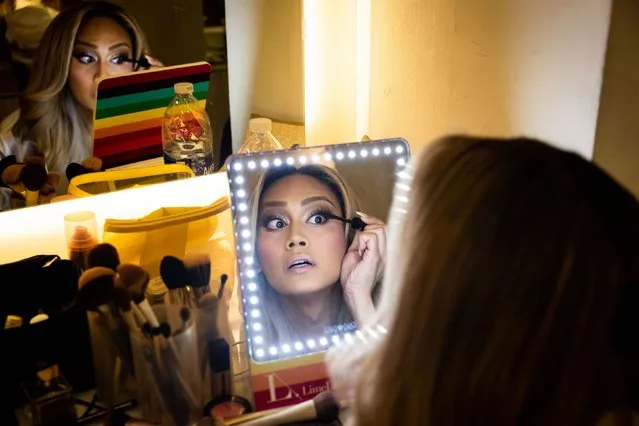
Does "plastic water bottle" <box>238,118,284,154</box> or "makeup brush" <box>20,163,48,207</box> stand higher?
"plastic water bottle" <box>238,118,284,154</box>

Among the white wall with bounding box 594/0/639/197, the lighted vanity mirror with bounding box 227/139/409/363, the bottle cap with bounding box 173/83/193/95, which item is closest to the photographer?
the white wall with bounding box 594/0/639/197

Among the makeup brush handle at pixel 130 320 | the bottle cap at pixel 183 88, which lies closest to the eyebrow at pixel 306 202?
the makeup brush handle at pixel 130 320

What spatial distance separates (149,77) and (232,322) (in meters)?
0.40

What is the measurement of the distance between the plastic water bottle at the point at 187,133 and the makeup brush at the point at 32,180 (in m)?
0.20

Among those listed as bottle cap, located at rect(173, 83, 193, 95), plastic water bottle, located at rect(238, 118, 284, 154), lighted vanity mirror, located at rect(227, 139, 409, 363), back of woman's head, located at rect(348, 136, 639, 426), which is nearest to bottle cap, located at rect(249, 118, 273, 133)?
plastic water bottle, located at rect(238, 118, 284, 154)

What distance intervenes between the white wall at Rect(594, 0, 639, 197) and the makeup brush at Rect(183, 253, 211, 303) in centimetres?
48

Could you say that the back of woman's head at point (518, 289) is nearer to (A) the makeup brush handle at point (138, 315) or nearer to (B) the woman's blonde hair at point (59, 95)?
(A) the makeup brush handle at point (138, 315)

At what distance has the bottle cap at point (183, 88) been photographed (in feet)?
A: 3.46

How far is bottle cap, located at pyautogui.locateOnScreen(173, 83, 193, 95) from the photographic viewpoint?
1056 mm

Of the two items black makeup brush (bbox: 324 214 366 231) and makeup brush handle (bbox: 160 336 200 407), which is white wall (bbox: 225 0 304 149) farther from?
Answer: makeup brush handle (bbox: 160 336 200 407)

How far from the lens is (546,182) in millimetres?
477

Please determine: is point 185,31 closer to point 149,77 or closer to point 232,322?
point 149,77

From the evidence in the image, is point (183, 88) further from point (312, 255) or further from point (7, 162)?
point (312, 255)

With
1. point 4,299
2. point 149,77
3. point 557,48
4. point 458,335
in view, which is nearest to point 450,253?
point 458,335
